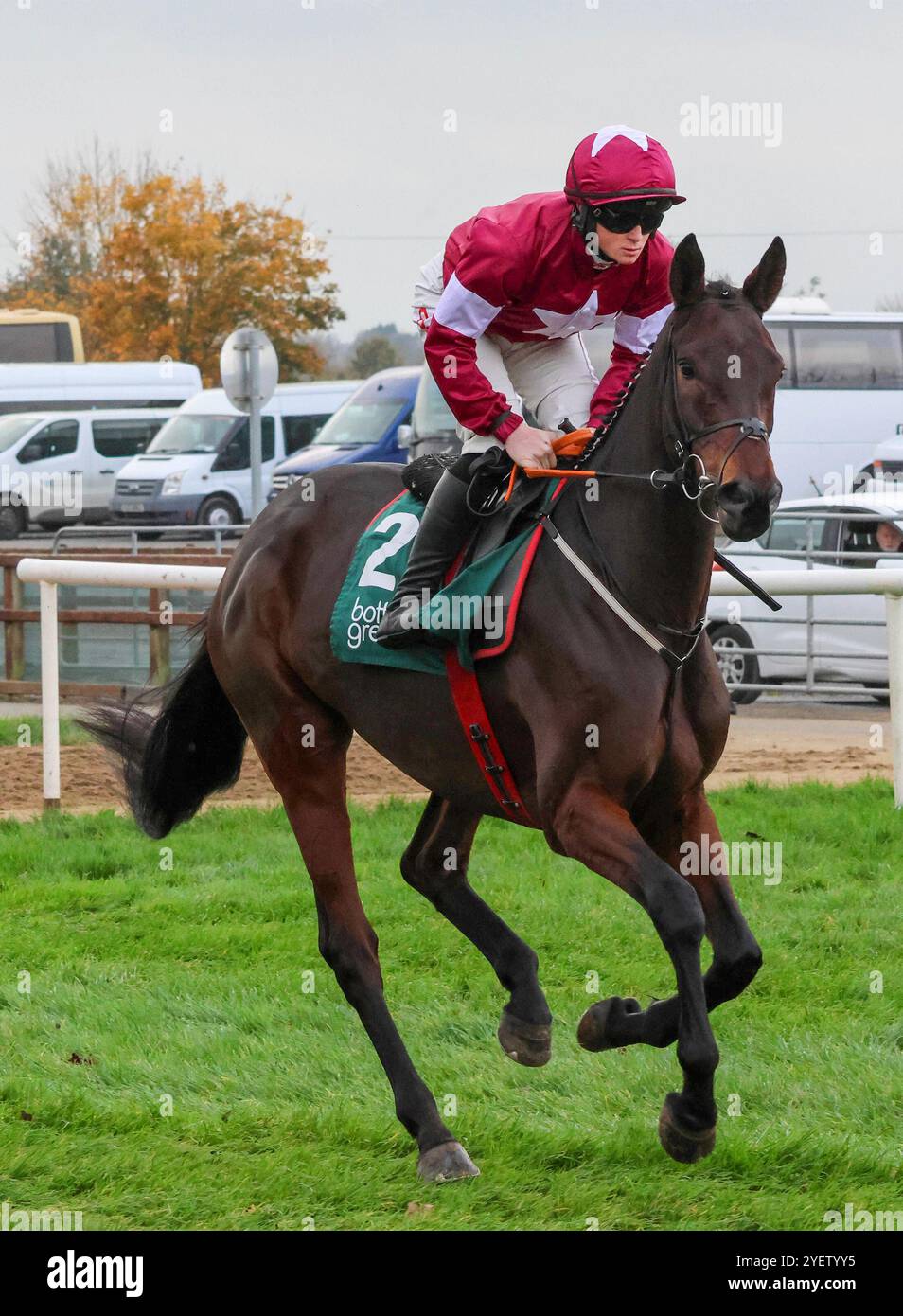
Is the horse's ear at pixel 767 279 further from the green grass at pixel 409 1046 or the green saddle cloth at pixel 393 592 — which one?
the green grass at pixel 409 1046

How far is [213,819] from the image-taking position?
870cm

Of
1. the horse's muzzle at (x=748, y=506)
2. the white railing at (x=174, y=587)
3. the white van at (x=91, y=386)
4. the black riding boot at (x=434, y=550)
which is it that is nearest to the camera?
the horse's muzzle at (x=748, y=506)

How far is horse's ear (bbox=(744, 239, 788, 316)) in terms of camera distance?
13.5 feet

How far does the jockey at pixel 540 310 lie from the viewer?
4.37m

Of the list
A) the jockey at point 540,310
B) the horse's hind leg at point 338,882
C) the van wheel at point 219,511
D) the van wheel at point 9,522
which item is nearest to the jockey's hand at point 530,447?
the jockey at point 540,310

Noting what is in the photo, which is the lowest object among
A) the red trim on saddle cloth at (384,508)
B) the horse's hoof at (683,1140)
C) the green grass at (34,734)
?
the green grass at (34,734)

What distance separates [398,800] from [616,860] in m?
→ 4.85

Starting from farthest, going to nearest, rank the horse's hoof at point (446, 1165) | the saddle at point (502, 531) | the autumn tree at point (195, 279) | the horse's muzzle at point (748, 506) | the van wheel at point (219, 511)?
the autumn tree at point (195, 279)
the van wheel at point (219, 511)
the saddle at point (502, 531)
the horse's hoof at point (446, 1165)
the horse's muzzle at point (748, 506)

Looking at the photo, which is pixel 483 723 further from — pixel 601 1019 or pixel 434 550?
pixel 601 1019

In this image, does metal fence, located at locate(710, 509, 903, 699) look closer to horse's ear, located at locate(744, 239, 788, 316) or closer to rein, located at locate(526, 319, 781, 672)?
rein, located at locate(526, 319, 781, 672)

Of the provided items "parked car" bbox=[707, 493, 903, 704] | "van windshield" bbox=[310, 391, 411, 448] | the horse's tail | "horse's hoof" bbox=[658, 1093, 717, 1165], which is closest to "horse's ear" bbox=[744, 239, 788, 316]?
"horse's hoof" bbox=[658, 1093, 717, 1165]

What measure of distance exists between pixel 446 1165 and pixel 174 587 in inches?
184

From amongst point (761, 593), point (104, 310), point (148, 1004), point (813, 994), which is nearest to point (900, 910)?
point (813, 994)

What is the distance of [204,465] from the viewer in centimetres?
3044
